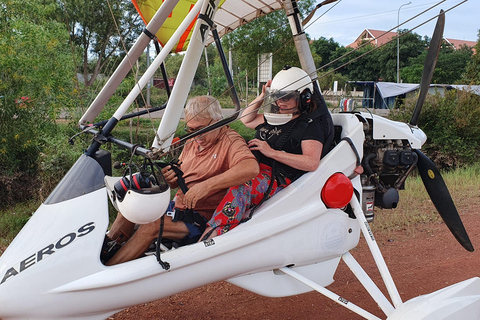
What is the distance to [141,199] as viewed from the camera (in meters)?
2.49

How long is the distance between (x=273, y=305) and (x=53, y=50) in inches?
196

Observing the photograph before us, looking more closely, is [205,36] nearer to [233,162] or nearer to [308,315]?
[233,162]

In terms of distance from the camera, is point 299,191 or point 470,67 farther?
point 470,67

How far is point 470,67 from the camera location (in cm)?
2002

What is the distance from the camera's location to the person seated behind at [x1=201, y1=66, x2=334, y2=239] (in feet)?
10.4

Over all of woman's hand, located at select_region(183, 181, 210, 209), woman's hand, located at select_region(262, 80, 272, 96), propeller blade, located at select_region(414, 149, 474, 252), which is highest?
woman's hand, located at select_region(262, 80, 272, 96)

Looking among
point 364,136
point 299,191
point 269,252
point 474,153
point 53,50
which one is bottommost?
point 474,153

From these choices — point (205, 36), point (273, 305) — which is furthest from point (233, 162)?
point (273, 305)

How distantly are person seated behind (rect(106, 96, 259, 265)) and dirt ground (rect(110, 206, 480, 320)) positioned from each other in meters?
1.30

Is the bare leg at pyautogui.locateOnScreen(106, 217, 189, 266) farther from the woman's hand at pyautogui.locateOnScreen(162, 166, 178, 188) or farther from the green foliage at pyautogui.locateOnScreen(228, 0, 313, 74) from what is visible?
the green foliage at pyautogui.locateOnScreen(228, 0, 313, 74)

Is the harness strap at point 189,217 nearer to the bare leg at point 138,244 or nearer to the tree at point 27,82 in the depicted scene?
the bare leg at point 138,244

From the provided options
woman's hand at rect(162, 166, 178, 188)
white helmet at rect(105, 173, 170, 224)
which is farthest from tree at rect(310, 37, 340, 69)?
white helmet at rect(105, 173, 170, 224)

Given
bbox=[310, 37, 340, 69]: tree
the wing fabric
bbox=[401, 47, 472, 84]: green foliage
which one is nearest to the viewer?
the wing fabric

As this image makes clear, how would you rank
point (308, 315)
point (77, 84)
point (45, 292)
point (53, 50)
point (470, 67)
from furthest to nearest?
point (470, 67), point (77, 84), point (53, 50), point (308, 315), point (45, 292)
